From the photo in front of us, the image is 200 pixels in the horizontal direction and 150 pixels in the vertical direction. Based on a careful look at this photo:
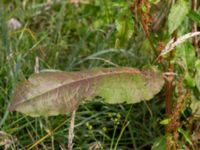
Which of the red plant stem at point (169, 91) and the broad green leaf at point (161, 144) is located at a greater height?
the red plant stem at point (169, 91)

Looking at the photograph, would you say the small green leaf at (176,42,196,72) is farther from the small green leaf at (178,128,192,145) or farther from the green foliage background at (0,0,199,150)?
the small green leaf at (178,128,192,145)

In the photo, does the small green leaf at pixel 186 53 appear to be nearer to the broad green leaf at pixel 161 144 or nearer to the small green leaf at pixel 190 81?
the small green leaf at pixel 190 81

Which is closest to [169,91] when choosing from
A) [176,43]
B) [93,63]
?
[176,43]

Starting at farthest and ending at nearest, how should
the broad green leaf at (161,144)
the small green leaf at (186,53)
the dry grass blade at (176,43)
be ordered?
the broad green leaf at (161,144) → the small green leaf at (186,53) → the dry grass blade at (176,43)

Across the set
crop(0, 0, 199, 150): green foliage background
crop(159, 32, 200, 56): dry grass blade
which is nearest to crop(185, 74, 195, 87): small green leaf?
crop(0, 0, 199, 150): green foliage background

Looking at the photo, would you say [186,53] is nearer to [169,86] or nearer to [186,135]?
[169,86]

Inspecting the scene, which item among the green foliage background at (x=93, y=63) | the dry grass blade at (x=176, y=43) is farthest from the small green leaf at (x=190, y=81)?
the dry grass blade at (x=176, y=43)
